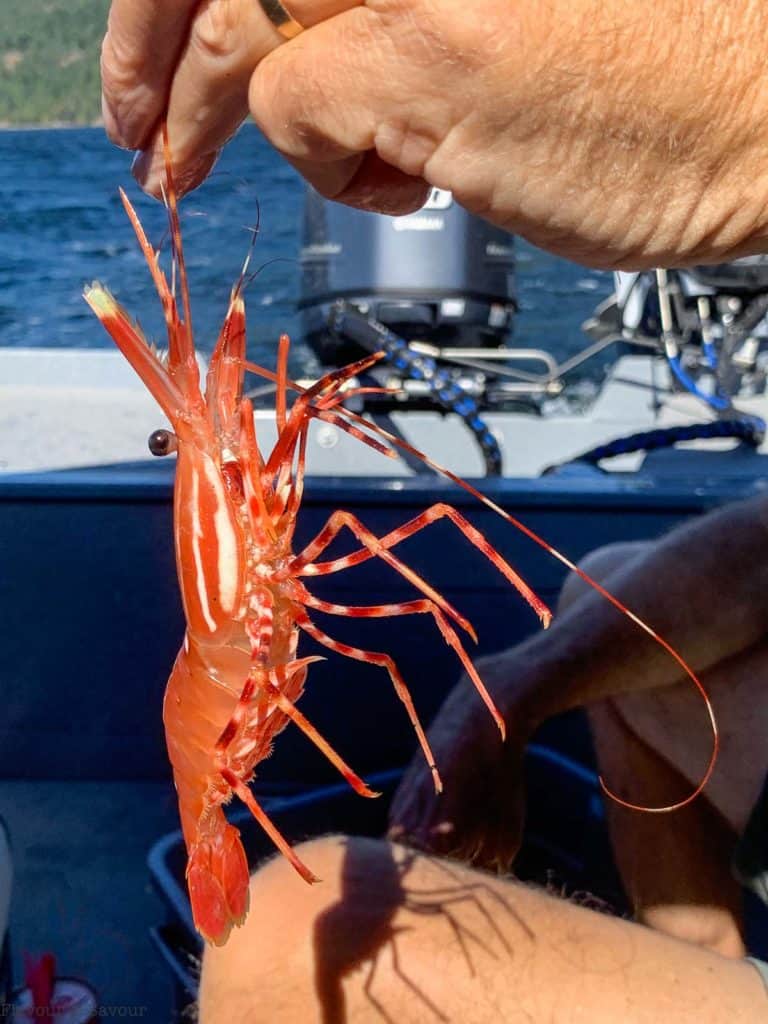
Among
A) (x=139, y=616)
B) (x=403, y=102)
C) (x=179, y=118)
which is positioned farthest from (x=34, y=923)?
(x=403, y=102)

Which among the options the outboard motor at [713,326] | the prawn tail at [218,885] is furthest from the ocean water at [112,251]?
the outboard motor at [713,326]

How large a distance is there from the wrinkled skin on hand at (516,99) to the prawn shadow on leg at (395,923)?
2.26ft

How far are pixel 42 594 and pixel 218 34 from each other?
4.44 feet

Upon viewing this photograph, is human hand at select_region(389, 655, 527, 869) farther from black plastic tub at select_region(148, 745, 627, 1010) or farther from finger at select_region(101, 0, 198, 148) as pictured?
finger at select_region(101, 0, 198, 148)

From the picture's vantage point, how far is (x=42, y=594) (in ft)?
6.18

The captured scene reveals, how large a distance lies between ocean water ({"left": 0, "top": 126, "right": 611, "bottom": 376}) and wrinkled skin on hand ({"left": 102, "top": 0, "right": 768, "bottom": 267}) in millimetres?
316

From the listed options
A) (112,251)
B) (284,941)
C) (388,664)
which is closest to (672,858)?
(284,941)

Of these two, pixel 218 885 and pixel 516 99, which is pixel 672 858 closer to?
pixel 218 885

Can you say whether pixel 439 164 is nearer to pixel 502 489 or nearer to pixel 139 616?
pixel 502 489

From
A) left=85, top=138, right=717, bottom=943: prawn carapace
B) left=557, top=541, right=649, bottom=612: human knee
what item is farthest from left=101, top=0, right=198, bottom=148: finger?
left=557, top=541, right=649, bottom=612: human knee

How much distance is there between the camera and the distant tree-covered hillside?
4.72 feet

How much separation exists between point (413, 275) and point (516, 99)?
2.56 m

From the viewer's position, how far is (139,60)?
2.47 ft

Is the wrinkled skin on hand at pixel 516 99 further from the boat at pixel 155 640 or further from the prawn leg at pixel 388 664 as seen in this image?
the boat at pixel 155 640
